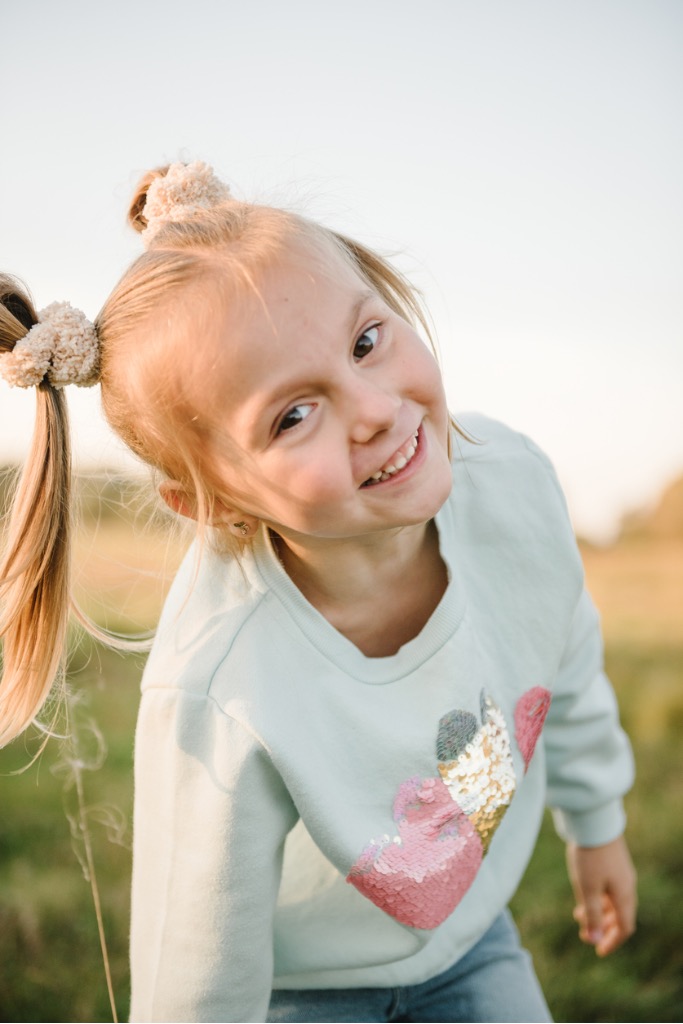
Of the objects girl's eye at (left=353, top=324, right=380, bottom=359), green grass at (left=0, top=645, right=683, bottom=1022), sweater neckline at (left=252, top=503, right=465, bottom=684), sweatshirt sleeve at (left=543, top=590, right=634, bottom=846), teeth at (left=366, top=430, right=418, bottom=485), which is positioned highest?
girl's eye at (left=353, top=324, right=380, bottom=359)

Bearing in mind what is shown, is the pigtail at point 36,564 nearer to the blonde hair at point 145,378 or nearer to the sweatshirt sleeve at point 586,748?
the blonde hair at point 145,378

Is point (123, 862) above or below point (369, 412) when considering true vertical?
below

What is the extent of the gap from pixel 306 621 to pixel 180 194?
0.55m

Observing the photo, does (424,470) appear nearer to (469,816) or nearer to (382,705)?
(382,705)

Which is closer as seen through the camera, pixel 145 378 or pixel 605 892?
pixel 145 378

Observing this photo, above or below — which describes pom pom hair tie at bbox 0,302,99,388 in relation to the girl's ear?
above

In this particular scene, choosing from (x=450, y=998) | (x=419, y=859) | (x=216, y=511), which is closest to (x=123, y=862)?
(x=450, y=998)

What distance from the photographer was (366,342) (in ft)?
3.69

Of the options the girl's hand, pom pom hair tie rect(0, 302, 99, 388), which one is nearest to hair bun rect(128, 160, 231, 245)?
pom pom hair tie rect(0, 302, 99, 388)

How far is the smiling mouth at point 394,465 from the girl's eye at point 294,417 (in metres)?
0.10

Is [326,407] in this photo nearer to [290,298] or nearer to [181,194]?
[290,298]

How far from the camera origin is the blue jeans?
52.9 inches

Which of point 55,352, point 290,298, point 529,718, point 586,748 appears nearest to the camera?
point 290,298

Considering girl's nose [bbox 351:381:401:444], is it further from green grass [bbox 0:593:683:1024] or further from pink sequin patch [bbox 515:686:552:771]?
green grass [bbox 0:593:683:1024]
